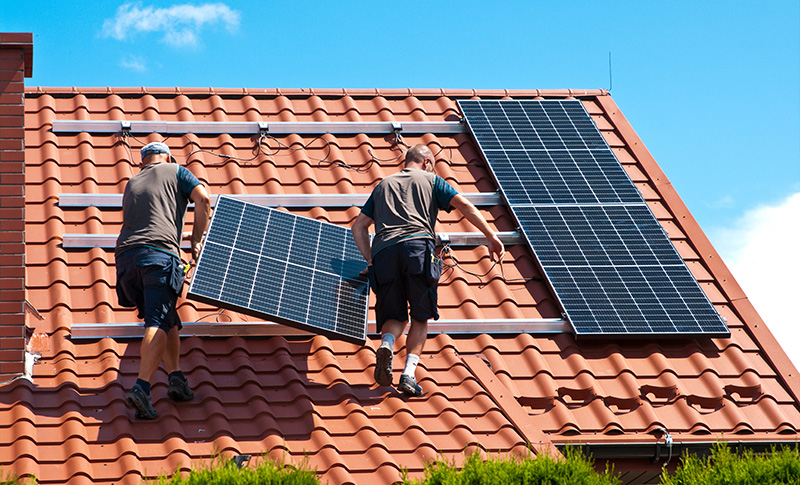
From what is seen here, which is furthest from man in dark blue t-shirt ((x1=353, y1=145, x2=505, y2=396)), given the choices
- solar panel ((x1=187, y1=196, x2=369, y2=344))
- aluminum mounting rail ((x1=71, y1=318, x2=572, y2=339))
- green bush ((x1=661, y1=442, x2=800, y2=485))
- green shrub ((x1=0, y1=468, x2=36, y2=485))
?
green shrub ((x1=0, y1=468, x2=36, y2=485))

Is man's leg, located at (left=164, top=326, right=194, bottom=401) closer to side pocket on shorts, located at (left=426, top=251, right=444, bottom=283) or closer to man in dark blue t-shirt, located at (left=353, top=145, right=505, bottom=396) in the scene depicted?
man in dark blue t-shirt, located at (left=353, top=145, right=505, bottom=396)

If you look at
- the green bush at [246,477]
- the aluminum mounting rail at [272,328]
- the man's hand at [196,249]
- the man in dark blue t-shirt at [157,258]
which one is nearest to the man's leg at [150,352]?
the man in dark blue t-shirt at [157,258]

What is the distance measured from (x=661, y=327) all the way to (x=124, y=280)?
4.69 metres

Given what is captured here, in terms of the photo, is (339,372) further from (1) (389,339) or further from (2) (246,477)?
(2) (246,477)

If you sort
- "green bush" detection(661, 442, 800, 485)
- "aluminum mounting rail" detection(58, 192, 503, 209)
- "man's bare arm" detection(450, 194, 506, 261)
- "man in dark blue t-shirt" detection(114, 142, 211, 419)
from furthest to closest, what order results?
"aluminum mounting rail" detection(58, 192, 503, 209)
"man's bare arm" detection(450, 194, 506, 261)
"man in dark blue t-shirt" detection(114, 142, 211, 419)
"green bush" detection(661, 442, 800, 485)

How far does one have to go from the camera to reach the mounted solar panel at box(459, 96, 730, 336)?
8836mm

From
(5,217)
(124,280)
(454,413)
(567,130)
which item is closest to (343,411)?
(454,413)

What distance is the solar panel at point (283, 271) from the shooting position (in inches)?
304

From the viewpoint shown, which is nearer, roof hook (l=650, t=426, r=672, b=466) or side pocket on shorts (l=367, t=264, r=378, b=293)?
roof hook (l=650, t=426, r=672, b=466)

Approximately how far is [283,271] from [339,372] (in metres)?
0.99

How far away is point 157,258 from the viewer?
24.2 feet

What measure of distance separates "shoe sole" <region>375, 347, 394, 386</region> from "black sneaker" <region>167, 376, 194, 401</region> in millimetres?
1447

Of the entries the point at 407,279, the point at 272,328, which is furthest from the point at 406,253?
the point at 272,328

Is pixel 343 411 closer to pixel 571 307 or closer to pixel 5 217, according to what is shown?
pixel 571 307
